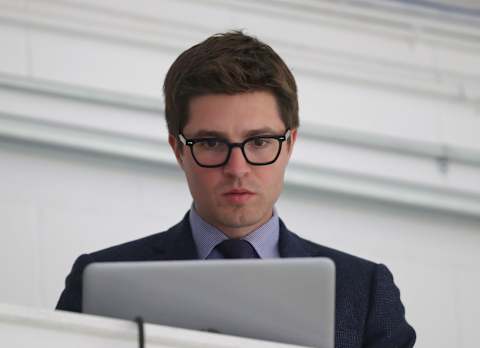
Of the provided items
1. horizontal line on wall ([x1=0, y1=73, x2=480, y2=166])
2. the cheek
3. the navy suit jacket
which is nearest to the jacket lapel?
the navy suit jacket

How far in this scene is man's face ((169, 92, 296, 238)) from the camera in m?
2.08

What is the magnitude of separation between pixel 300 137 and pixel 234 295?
2.18 meters

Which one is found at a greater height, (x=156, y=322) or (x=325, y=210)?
(x=325, y=210)

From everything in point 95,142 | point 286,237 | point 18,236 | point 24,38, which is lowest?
point 286,237

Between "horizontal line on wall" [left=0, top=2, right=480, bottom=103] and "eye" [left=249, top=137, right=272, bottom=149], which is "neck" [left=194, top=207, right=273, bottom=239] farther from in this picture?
"horizontal line on wall" [left=0, top=2, right=480, bottom=103]

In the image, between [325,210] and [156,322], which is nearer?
[156,322]

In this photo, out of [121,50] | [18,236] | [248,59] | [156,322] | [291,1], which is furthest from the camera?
[291,1]

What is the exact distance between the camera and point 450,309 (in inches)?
158

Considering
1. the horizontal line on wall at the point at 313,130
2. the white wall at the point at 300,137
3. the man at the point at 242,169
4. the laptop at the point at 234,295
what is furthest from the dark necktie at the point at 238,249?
the horizontal line on wall at the point at 313,130

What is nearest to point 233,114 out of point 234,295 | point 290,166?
point 234,295

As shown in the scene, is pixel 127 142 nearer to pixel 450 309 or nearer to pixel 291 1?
pixel 291 1

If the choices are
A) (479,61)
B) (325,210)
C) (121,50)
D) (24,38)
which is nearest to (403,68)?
(479,61)

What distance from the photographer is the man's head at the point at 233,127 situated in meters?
2.08

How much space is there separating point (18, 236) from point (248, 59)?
1.66m
